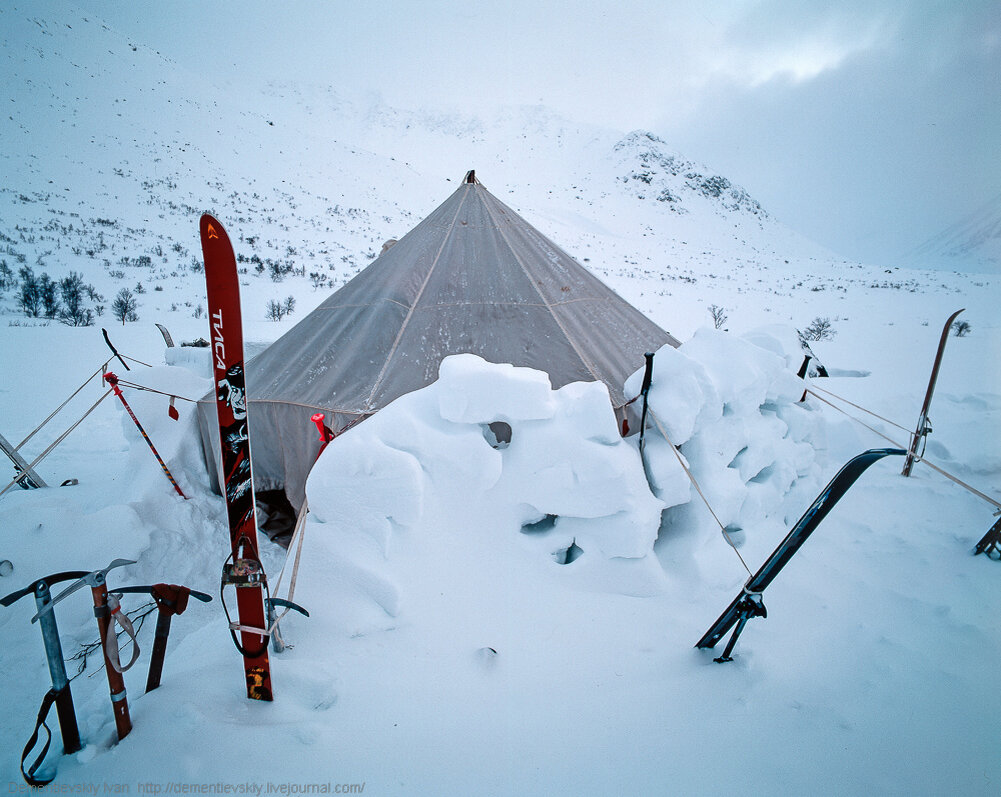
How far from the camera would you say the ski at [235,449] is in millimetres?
1706

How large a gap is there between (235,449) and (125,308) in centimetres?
1105

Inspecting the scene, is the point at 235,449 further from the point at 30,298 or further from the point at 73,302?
the point at 30,298

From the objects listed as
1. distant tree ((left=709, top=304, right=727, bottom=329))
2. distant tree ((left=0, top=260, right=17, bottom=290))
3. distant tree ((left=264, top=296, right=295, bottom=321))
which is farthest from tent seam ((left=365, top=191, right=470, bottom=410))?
distant tree ((left=0, top=260, right=17, bottom=290))

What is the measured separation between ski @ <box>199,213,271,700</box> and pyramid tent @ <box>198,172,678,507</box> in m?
1.27

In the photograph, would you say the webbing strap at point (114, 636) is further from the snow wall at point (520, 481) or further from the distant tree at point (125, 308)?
the distant tree at point (125, 308)

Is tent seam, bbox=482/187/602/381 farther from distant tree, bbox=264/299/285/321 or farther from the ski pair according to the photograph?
distant tree, bbox=264/299/285/321

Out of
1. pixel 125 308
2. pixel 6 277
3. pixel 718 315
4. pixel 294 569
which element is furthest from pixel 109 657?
pixel 6 277

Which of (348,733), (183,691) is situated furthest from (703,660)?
(183,691)

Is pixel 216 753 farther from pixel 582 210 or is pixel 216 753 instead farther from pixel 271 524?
pixel 582 210

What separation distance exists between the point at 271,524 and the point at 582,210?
4211cm

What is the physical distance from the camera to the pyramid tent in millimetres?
3441

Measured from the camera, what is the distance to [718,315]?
11.8m

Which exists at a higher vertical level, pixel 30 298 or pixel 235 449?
pixel 30 298

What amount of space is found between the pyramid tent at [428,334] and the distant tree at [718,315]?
24.0 ft
